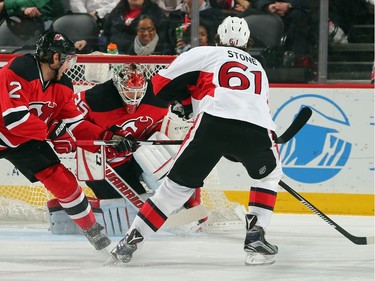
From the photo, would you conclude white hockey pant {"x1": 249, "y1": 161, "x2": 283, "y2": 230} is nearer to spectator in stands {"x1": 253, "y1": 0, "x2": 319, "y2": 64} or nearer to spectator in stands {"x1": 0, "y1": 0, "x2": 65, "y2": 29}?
spectator in stands {"x1": 253, "y1": 0, "x2": 319, "y2": 64}

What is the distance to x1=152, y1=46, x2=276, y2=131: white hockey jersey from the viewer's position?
3.98 m

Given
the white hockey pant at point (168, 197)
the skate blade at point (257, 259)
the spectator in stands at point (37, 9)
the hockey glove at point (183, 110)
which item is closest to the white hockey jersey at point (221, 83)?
the hockey glove at point (183, 110)

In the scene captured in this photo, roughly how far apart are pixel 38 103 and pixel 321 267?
1314 mm

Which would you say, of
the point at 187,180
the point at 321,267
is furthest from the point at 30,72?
the point at 321,267

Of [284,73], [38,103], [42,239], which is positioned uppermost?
[38,103]

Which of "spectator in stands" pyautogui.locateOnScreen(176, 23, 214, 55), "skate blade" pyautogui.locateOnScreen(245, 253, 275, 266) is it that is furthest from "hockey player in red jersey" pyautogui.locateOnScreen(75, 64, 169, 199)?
"skate blade" pyautogui.locateOnScreen(245, 253, 275, 266)

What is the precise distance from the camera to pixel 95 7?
5941 millimetres

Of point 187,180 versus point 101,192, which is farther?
point 101,192

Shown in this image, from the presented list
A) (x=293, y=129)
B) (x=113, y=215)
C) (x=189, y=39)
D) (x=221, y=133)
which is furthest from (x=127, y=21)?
(x=221, y=133)

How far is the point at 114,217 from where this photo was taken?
191 inches

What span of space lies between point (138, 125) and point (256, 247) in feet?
3.44

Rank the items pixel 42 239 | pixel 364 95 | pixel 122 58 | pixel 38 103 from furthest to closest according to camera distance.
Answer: pixel 364 95 < pixel 122 58 < pixel 42 239 < pixel 38 103

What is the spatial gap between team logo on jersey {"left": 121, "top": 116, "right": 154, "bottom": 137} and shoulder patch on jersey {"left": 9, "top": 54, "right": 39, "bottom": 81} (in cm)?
78

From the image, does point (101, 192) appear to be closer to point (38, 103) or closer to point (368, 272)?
point (38, 103)
